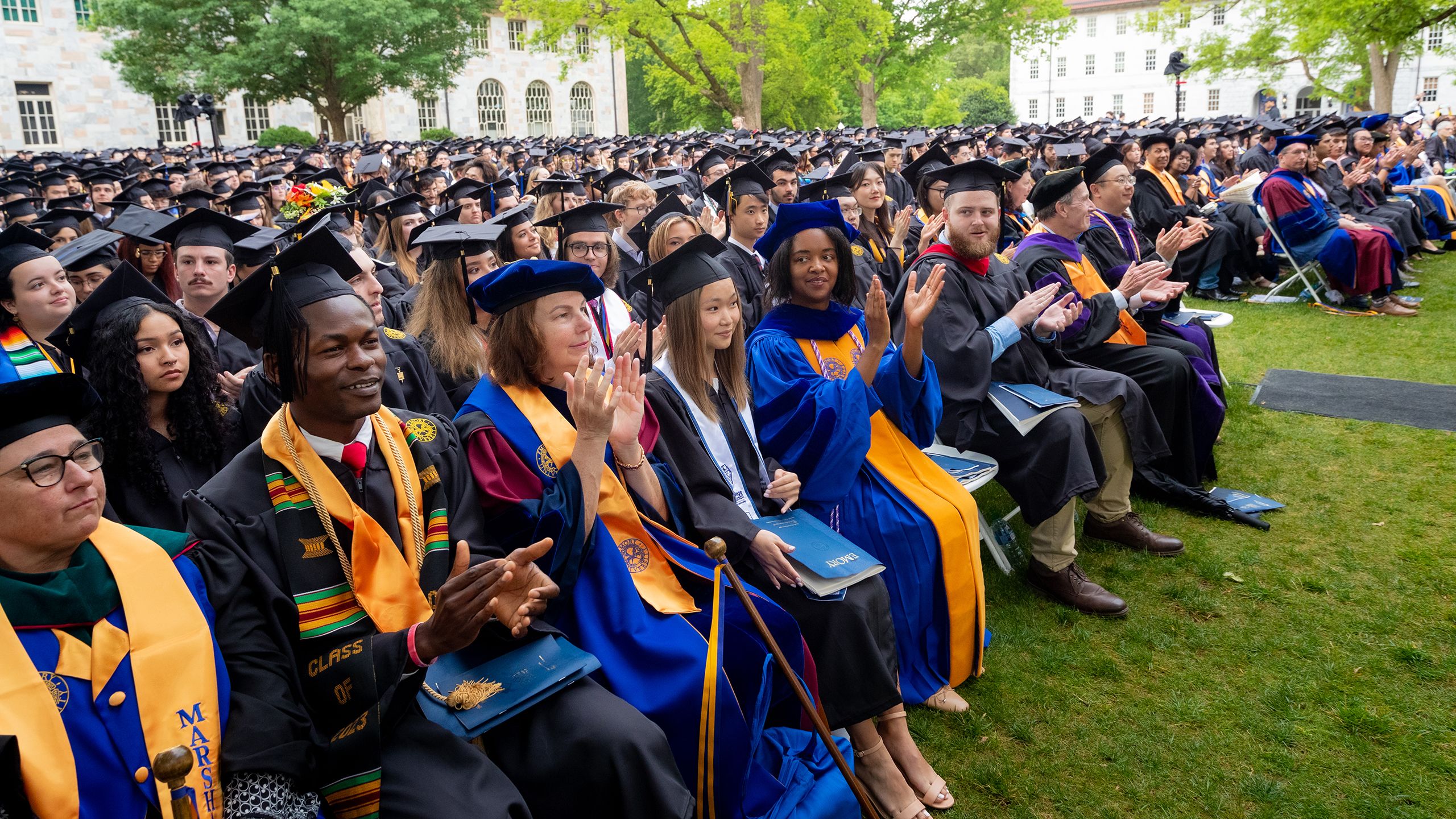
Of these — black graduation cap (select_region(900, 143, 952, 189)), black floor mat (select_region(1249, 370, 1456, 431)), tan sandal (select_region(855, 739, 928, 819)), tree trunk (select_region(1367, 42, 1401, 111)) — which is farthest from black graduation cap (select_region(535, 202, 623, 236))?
tree trunk (select_region(1367, 42, 1401, 111))

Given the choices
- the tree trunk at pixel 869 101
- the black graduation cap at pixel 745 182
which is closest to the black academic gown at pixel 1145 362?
the black graduation cap at pixel 745 182

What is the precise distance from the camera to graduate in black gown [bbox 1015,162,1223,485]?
5.38 meters

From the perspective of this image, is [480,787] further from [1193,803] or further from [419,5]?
[419,5]

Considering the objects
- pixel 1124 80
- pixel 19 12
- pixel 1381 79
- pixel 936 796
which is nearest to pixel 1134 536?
pixel 936 796

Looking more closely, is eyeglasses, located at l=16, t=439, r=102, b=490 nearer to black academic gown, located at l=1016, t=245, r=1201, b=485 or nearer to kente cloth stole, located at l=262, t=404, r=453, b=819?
kente cloth stole, located at l=262, t=404, r=453, b=819

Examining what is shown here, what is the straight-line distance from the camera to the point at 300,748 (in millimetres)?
2104

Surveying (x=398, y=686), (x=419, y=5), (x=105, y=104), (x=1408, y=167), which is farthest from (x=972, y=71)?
(x=398, y=686)

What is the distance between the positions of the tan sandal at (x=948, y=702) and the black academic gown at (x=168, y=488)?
2698 mm

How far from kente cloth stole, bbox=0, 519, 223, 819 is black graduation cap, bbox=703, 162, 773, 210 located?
16.5 ft

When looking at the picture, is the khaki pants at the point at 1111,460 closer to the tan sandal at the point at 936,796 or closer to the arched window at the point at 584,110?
the tan sandal at the point at 936,796

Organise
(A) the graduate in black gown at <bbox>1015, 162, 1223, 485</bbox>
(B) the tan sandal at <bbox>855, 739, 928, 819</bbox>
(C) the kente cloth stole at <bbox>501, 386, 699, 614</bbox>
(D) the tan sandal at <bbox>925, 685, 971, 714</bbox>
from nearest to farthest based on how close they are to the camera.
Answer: (C) the kente cloth stole at <bbox>501, 386, 699, 614</bbox> < (B) the tan sandal at <bbox>855, 739, 928, 819</bbox> < (D) the tan sandal at <bbox>925, 685, 971, 714</bbox> < (A) the graduate in black gown at <bbox>1015, 162, 1223, 485</bbox>

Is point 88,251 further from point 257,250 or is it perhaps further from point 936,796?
point 936,796

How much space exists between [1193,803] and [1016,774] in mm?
555

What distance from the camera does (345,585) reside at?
2355 mm
